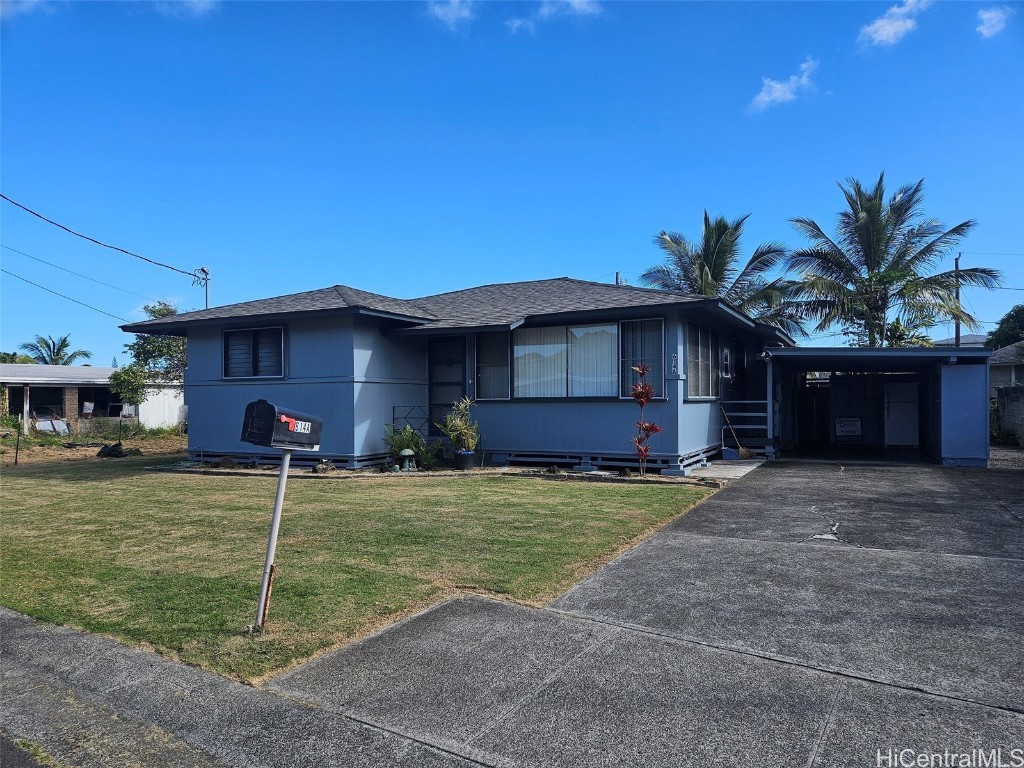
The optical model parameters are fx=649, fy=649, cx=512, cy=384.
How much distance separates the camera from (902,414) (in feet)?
60.8

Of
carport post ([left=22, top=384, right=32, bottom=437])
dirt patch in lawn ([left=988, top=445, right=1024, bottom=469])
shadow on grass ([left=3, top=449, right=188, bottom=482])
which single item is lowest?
shadow on grass ([left=3, top=449, right=188, bottom=482])

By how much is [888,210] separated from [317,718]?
1029 inches

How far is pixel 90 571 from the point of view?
18.0ft

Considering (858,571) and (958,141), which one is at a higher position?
(958,141)

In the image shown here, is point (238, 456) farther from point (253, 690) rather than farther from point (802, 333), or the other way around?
point (802, 333)

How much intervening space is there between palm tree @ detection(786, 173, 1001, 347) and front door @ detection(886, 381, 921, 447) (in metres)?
5.91

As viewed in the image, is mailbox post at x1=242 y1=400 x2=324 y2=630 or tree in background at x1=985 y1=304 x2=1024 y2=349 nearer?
mailbox post at x1=242 y1=400 x2=324 y2=630

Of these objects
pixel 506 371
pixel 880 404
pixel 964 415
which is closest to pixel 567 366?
pixel 506 371

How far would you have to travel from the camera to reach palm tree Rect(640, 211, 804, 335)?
83.9 feet

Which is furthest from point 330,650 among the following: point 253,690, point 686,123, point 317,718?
point 686,123

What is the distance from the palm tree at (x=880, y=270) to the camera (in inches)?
896

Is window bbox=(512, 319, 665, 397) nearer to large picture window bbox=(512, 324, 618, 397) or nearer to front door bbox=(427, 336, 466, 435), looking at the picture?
large picture window bbox=(512, 324, 618, 397)

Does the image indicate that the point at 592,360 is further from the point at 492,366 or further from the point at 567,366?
the point at 492,366

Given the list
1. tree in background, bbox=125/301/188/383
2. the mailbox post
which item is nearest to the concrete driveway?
the mailbox post
